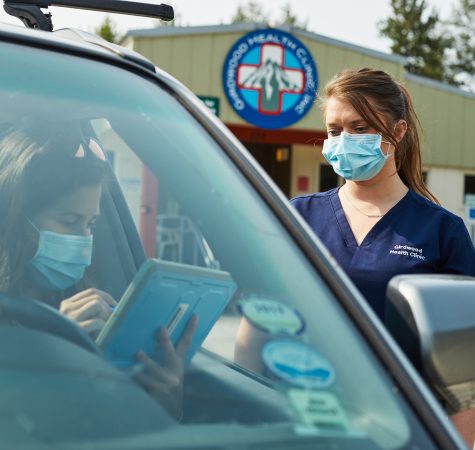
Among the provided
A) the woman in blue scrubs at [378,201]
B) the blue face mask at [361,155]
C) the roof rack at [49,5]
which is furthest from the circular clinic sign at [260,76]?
the roof rack at [49,5]

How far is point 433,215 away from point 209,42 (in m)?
11.5

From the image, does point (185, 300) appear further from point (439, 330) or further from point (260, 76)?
point (260, 76)

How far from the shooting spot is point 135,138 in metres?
1.55

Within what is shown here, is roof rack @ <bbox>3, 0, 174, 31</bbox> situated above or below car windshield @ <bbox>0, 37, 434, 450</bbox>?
above

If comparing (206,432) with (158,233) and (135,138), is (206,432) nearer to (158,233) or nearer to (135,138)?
(158,233)

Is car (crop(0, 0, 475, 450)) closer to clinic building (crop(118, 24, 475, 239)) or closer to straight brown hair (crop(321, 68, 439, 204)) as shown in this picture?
straight brown hair (crop(321, 68, 439, 204))

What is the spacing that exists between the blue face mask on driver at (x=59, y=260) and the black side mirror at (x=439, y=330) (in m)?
0.69

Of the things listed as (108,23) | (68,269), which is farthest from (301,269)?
(108,23)

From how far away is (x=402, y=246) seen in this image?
2.54 metres

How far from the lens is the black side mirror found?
130cm

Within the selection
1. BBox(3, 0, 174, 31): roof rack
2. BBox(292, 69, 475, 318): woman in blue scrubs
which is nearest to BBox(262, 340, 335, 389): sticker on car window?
BBox(3, 0, 174, 31): roof rack

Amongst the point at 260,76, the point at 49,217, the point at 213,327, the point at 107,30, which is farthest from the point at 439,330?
the point at 107,30

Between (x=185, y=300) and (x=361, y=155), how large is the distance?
1448 millimetres

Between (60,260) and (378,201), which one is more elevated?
(60,260)
